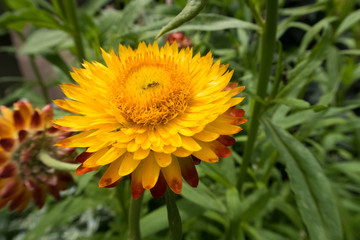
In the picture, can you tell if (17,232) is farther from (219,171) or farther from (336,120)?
(336,120)

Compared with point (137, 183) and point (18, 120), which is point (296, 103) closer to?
point (137, 183)

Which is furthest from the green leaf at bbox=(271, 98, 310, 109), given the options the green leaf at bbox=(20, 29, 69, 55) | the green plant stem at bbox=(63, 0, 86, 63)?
the green leaf at bbox=(20, 29, 69, 55)

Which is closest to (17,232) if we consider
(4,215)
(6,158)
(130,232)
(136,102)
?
(4,215)

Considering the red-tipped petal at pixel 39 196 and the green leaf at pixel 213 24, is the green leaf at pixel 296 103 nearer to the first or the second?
the green leaf at pixel 213 24

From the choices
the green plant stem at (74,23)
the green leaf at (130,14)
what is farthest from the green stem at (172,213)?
the green plant stem at (74,23)

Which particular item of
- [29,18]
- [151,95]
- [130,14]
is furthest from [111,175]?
[29,18]
